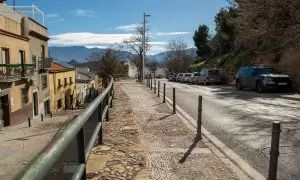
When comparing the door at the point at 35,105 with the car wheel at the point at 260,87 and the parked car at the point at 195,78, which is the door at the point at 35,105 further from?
the car wheel at the point at 260,87

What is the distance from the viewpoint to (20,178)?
1.54m

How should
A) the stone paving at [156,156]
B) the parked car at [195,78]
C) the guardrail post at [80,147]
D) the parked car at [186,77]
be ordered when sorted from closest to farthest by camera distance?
1. the guardrail post at [80,147]
2. the stone paving at [156,156]
3. the parked car at [195,78]
4. the parked car at [186,77]

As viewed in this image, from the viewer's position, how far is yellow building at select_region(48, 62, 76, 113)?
133ft

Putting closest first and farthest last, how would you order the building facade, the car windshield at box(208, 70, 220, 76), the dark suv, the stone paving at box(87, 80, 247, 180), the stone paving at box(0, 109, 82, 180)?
1. the stone paving at box(87, 80, 247, 180)
2. the stone paving at box(0, 109, 82, 180)
3. the dark suv
4. the building facade
5. the car windshield at box(208, 70, 220, 76)

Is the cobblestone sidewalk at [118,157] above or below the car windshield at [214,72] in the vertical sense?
below

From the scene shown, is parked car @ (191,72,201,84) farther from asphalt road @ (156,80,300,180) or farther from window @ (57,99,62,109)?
asphalt road @ (156,80,300,180)

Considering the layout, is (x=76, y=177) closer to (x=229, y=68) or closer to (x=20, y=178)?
(x=20, y=178)

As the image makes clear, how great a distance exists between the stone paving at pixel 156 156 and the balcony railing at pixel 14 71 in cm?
1824

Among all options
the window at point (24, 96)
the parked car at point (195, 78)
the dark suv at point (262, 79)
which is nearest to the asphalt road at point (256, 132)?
the dark suv at point (262, 79)

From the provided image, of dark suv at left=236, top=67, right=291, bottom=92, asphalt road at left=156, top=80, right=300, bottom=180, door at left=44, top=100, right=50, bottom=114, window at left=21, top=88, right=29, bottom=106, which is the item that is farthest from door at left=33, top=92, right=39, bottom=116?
asphalt road at left=156, top=80, right=300, bottom=180

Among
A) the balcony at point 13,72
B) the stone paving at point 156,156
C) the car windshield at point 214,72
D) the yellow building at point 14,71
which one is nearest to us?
the stone paving at point 156,156

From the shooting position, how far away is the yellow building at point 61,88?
40.6 metres

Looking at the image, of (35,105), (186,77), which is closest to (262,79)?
(35,105)

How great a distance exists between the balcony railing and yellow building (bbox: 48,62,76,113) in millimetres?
10216
